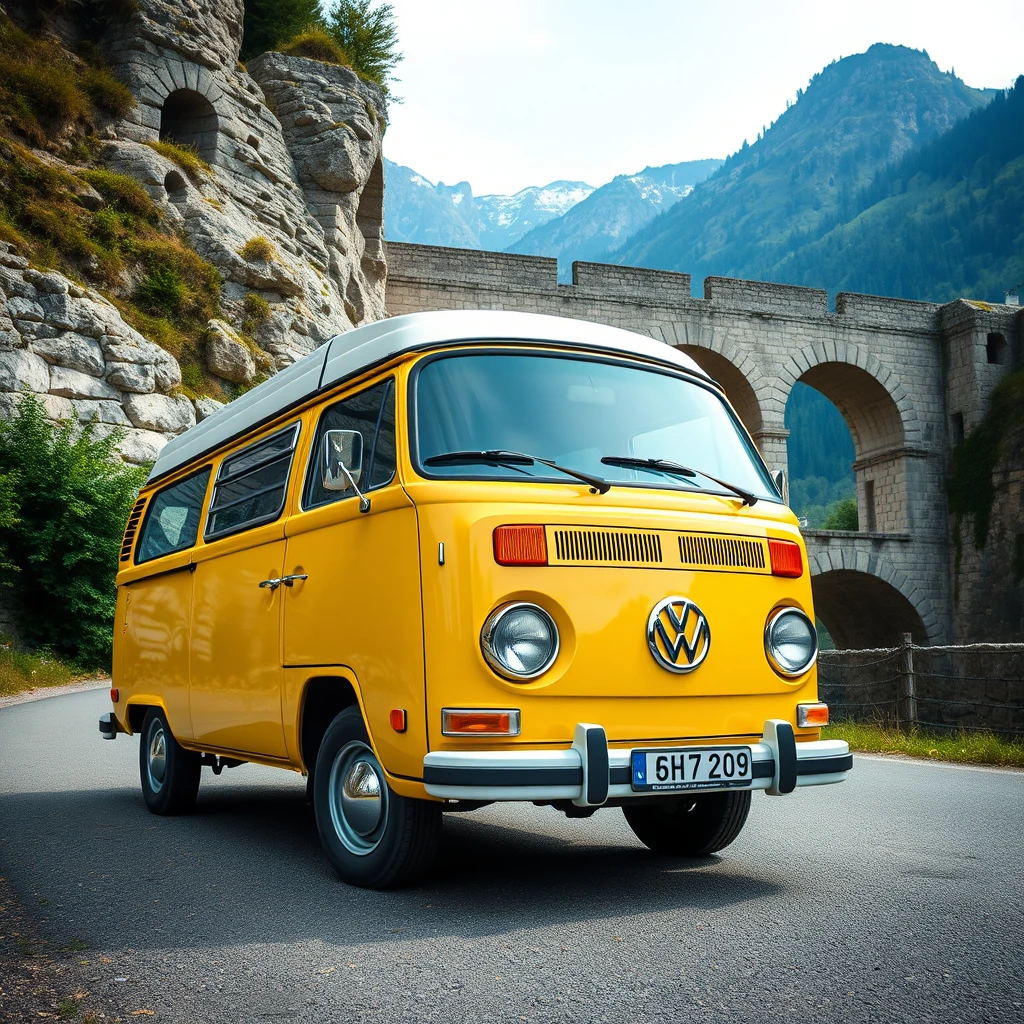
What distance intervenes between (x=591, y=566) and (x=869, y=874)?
1.97 m

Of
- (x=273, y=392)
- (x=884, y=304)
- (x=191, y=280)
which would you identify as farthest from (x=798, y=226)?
(x=273, y=392)

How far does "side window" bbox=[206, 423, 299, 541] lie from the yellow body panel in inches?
6.9

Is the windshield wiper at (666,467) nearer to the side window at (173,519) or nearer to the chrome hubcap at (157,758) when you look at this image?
the side window at (173,519)

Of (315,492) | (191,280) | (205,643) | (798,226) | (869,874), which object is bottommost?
(869,874)

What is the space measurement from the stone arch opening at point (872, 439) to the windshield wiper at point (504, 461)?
31234 millimetres

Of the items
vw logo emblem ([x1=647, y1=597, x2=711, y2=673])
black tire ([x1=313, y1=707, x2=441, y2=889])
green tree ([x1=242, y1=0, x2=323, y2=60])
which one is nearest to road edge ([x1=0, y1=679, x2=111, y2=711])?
black tire ([x1=313, y1=707, x2=441, y2=889])

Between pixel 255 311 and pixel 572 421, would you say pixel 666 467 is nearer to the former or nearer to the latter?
pixel 572 421

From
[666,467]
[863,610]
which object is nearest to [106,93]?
[666,467]

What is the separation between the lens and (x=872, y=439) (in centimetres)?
3562

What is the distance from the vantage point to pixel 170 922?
149 inches

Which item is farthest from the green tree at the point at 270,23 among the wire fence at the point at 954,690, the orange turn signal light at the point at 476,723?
the orange turn signal light at the point at 476,723

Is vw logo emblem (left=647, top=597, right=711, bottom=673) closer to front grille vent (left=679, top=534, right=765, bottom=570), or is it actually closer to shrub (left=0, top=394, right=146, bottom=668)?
front grille vent (left=679, top=534, right=765, bottom=570)

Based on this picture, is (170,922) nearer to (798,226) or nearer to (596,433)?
(596,433)

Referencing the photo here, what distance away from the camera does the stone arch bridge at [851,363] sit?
30469 millimetres
